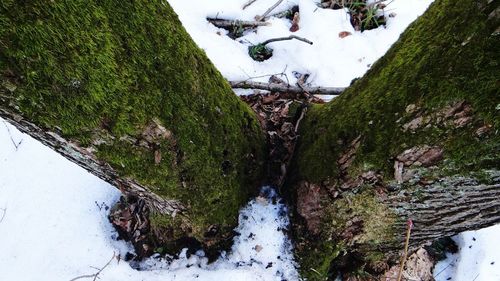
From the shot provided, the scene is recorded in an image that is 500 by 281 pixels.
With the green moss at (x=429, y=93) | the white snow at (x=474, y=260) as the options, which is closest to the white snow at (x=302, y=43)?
the green moss at (x=429, y=93)

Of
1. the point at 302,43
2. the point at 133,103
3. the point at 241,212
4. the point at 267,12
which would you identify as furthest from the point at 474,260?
the point at 133,103

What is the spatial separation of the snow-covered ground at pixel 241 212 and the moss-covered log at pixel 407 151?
32 centimetres

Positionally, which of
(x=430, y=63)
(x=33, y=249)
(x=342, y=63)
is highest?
(x=342, y=63)

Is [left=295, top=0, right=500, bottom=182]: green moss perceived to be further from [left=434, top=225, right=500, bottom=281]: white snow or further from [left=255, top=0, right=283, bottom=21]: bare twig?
[left=255, top=0, right=283, bottom=21]: bare twig

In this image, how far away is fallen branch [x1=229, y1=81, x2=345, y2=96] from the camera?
3.17 metres

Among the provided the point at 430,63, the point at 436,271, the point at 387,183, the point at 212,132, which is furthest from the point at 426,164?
the point at 436,271

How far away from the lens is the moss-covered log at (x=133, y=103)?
127cm

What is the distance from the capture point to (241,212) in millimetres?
2652

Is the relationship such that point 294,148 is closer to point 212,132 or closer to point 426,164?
point 212,132

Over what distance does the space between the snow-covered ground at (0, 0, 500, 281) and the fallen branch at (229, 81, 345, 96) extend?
0.12 meters

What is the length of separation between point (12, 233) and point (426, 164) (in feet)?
8.59

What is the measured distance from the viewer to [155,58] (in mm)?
1629

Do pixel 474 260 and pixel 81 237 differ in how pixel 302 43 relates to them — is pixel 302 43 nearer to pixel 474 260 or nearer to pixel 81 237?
pixel 474 260

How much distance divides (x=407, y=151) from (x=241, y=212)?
127 centimetres
